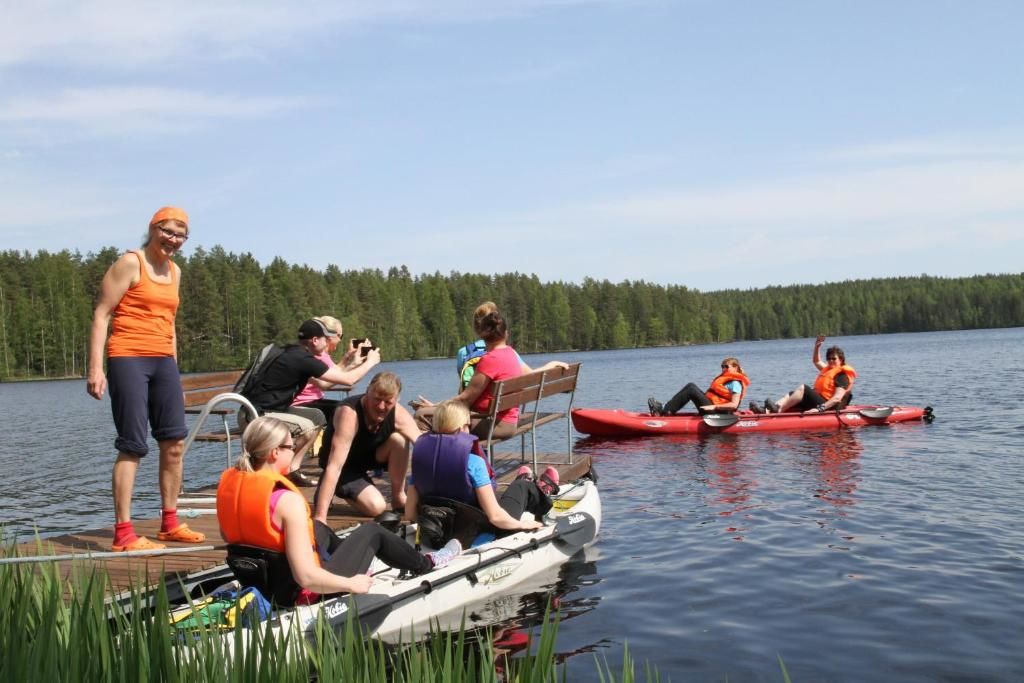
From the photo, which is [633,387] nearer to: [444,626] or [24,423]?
[24,423]

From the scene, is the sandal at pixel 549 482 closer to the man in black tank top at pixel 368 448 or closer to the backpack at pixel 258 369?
the man in black tank top at pixel 368 448

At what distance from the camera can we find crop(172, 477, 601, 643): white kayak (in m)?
6.04

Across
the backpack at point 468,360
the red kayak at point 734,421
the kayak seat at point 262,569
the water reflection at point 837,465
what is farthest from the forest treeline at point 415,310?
the kayak seat at point 262,569

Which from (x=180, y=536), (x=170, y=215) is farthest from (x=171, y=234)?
(x=180, y=536)

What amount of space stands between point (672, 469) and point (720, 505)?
388 cm

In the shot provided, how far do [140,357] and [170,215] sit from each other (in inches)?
40.4

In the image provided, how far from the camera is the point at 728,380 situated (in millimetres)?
21359

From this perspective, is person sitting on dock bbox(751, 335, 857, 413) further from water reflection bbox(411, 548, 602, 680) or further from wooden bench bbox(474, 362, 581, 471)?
water reflection bbox(411, 548, 602, 680)

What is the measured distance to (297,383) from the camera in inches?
372

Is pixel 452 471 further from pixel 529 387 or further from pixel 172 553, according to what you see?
pixel 529 387

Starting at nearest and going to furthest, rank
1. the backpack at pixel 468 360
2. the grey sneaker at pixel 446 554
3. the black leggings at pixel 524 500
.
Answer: the grey sneaker at pixel 446 554 → the black leggings at pixel 524 500 → the backpack at pixel 468 360

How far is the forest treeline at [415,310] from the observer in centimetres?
9469

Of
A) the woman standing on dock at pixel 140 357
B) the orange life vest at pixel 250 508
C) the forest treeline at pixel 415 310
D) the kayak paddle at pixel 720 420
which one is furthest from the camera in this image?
the forest treeline at pixel 415 310

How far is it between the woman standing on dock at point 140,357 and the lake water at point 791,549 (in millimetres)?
1182
